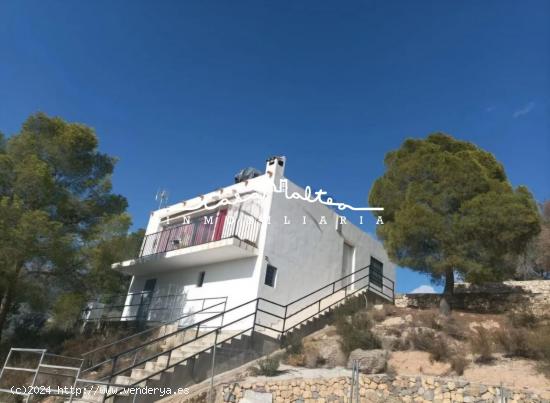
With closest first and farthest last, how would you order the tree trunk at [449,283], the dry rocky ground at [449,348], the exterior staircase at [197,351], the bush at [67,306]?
the dry rocky ground at [449,348]
the exterior staircase at [197,351]
the bush at [67,306]
the tree trunk at [449,283]

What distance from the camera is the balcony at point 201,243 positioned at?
14343mm

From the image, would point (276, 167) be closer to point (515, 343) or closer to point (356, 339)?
point (356, 339)

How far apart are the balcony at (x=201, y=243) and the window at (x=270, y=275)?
2.54 ft

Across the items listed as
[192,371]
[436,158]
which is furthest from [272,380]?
[436,158]

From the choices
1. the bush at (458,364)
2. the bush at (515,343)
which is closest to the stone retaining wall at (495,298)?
the bush at (515,343)

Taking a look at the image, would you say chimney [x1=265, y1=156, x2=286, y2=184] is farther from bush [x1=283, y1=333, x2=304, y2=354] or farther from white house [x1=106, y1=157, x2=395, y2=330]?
bush [x1=283, y1=333, x2=304, y2=354]

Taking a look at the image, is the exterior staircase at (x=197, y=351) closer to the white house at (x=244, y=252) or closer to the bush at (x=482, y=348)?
the white house at (x=244, y=252)

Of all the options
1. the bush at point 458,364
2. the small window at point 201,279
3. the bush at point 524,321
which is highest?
the small window at point 201,279

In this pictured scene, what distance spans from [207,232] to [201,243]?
3.11ft

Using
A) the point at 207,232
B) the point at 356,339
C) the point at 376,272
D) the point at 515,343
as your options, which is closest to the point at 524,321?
the point at 515,343

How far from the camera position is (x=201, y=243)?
15656 mm

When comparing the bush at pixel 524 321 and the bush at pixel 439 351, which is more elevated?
the bush at pixel 524 321

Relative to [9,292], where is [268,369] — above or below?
below

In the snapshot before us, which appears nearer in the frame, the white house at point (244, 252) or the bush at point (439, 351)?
the bush at point (439, 351)
